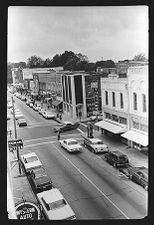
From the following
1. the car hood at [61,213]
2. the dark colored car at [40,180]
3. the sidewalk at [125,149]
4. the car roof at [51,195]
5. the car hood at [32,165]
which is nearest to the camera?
the car hood at [61,213]

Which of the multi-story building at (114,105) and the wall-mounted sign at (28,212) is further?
the multi-story building at (114,105)

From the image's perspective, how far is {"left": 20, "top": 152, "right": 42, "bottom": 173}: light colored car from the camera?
215 inches

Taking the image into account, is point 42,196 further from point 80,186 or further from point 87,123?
point 87,123

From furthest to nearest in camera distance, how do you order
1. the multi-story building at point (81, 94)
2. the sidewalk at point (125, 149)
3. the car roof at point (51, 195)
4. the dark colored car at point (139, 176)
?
1. the multi-story building at point (81, 94)
2. the sidewalk at point (125, 149)
3. the dark colored car at point (139, 176)
4. the car roof at point (51, 195)

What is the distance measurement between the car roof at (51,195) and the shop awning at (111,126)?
4.88ft

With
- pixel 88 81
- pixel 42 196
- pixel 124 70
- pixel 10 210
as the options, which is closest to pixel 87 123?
pixel 88 81

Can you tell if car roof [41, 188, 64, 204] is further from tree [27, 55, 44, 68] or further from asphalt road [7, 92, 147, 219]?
tree [27, 55, 44, 68]

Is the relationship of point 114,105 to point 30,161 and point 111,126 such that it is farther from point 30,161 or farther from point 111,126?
point 30,161

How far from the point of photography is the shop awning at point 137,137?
550 centimetres

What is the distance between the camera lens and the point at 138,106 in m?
5.59

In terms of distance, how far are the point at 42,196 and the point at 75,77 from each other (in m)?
2.15

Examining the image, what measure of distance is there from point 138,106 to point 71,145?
54.3 inches

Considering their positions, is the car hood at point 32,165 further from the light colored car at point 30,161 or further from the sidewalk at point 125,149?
the sidewalk at point 125,149

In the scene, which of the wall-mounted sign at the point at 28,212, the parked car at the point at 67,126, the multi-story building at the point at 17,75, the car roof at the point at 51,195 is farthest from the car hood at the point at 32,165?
the multi-story building at the point at 17,75
